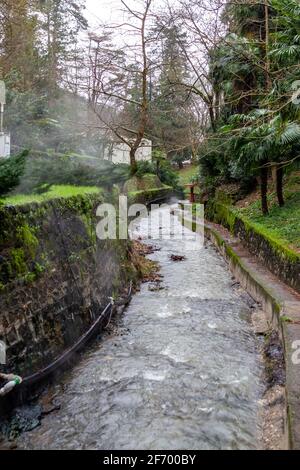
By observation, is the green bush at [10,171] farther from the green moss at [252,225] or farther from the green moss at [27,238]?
the green moss at [252,225]

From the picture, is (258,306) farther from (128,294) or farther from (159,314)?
(128,294)

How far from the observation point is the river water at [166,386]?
14.1ft

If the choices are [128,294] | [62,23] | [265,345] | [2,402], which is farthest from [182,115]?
[2,402]

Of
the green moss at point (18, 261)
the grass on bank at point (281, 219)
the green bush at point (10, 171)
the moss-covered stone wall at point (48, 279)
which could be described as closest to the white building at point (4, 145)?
the moss-covered stone wall at point (48, 279)

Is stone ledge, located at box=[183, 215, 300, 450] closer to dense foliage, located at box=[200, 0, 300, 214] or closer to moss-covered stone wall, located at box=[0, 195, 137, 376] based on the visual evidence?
dense foliage, located at box=[200, 0, 300, 214]

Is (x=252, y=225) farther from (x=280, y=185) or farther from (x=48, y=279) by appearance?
(x=48, y=279)

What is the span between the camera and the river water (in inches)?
169

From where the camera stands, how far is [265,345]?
6605 mm

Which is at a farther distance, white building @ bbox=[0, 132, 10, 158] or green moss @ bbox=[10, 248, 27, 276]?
white building @ bbox=[0, 132, 10, 158]

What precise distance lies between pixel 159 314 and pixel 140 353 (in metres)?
1.90

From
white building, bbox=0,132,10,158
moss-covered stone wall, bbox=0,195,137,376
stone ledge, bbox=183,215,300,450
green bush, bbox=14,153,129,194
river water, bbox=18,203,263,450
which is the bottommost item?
river water, bbox=18,203,263,450

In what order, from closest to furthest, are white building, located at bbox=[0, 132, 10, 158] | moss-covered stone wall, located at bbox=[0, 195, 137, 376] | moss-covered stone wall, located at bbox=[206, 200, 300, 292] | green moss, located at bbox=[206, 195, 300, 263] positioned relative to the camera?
1. moss-covered stone wall, located at bbox=[0, 195, 137, 376]
2. moss-covered stone wall, located at bbox=[206, 200, 300, 292]
3. green moss, located at bbox=[206, 195, 300, 263]
4. white building, located at bbox=[0, 132, 10, 158]

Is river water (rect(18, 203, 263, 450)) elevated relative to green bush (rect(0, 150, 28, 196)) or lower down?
lower down

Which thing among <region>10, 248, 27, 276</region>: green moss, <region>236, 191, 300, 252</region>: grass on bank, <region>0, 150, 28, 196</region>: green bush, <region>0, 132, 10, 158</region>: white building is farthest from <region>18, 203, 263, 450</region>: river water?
<region>0, 132, 10, 158</region>: white building
